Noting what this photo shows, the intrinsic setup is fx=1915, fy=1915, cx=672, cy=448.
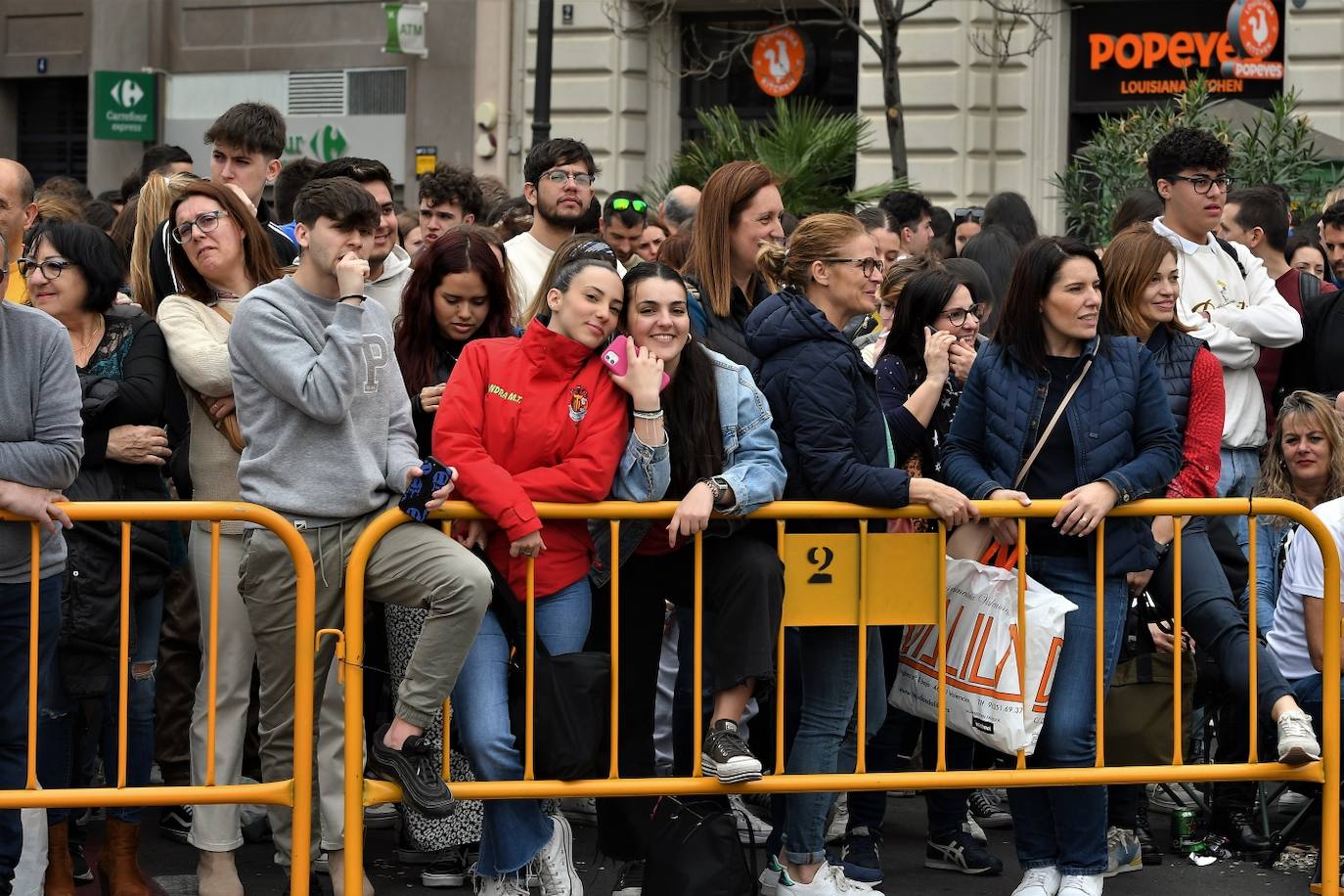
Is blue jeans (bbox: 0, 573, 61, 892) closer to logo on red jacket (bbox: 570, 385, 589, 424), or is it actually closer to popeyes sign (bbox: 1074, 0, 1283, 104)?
logo on red jacket (bbox: 570, 385, 589, 424)

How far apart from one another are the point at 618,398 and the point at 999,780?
1670 millimetres

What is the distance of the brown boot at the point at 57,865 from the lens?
20.0 feet

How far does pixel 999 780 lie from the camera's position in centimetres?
591

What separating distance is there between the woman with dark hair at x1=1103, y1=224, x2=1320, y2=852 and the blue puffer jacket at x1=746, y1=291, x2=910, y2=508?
1055 mm

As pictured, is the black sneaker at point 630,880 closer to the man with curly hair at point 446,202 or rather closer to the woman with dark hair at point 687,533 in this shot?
the woman with dark hair at point 687,533

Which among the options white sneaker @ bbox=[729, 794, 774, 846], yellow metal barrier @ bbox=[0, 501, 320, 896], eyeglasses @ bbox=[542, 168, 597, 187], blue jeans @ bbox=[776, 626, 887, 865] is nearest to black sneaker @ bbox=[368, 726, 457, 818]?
yellow metal barrier @ bbox=[0, 501, 320, 896]

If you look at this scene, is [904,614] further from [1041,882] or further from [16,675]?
[16,675]

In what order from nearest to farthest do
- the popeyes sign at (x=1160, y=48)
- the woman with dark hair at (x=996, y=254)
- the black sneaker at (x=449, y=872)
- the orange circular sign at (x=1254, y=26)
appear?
A: 1. the black sneaker at (x=449, y=872)
2. the woman with dark hair at (x=996, y=254)
3. the orange circular sign at (x=1254, y=26)
4. the popeyes sign at (x=1160, y=48)

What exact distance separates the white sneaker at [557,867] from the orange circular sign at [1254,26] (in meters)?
14.3

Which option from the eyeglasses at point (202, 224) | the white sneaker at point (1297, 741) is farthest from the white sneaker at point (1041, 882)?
the eyeglasses at point (202, 224)

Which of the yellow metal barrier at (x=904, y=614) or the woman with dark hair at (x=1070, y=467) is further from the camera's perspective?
the woman with dark hair at (x=1070, y=467)

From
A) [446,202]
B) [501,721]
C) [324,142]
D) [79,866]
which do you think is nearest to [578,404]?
[501,721]

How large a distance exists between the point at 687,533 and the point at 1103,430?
140cm

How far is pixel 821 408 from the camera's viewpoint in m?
5.96
